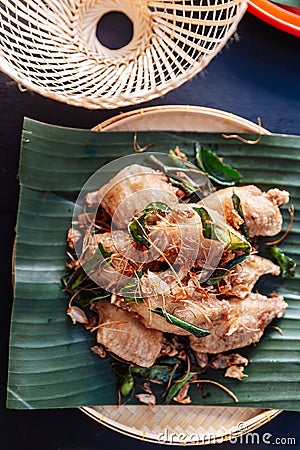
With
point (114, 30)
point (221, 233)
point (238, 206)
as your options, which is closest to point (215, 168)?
point (238, 206)

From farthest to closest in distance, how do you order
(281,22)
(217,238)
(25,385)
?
1. (281,22)
2. (25,385)
3. (217,238)

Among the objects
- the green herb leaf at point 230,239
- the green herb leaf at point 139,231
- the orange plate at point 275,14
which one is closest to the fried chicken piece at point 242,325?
the green herb leaf at point 230,239

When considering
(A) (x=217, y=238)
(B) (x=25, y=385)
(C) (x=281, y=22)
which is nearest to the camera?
(A) (x=217, y=238)

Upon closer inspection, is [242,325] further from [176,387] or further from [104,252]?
[104,252]

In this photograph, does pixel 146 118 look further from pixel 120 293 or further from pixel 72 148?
pixel 120 293

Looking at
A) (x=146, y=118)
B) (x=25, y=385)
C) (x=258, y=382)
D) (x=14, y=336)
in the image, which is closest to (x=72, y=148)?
(x=146, y=118)

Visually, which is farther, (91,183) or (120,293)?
(91,183)
